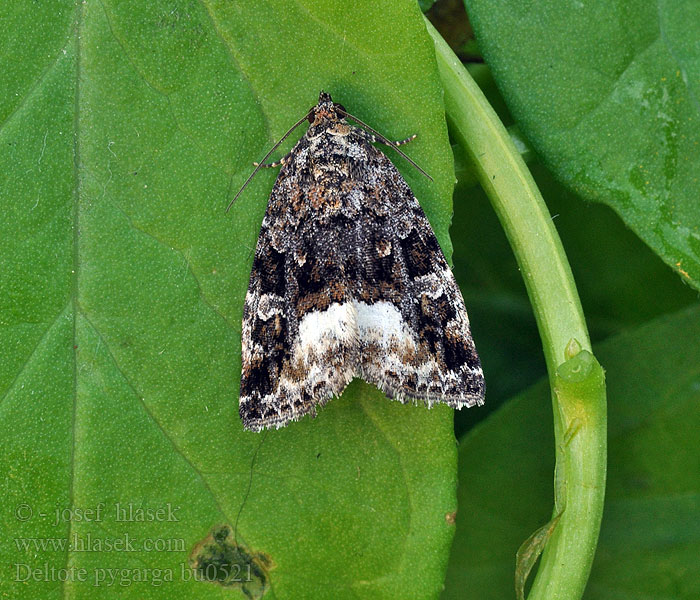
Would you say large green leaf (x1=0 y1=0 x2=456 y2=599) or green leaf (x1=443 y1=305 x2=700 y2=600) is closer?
large green leaf (x1=0 y1=0 x2=456 y2=599)

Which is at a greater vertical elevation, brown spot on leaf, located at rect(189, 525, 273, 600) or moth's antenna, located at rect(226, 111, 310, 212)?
moth's antenna, located at rect(226, 111, 310, 212)

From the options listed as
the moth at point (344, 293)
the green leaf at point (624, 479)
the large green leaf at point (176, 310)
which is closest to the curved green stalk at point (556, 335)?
the large green leaf at point (176, 310)

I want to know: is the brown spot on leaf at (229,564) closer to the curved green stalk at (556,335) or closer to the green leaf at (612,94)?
the curved green stalk at (556,335)

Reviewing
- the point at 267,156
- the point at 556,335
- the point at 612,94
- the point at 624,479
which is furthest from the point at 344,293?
the point at 624,479

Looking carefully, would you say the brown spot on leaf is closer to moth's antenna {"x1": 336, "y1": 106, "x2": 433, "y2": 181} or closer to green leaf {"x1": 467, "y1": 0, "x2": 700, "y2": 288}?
moth's antenna {"x1": 336, "y1": 106, "x2": 433, "y2": 181}

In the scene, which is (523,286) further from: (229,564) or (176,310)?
(229,564)

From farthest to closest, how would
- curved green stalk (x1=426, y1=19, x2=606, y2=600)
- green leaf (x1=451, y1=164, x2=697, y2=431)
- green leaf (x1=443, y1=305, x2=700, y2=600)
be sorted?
green leaf (x1=451, y1=164, x2=697, y2=431)
green leaf (x1=443, y1=305, x2=700, y2=600)
curved green stalk (x1=426, y1=19, x2=606, y2=600)

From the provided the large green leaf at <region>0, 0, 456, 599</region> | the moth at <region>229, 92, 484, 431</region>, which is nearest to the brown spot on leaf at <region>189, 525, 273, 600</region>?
the large green leaf at <region>0, 0, 456, 599</region>
